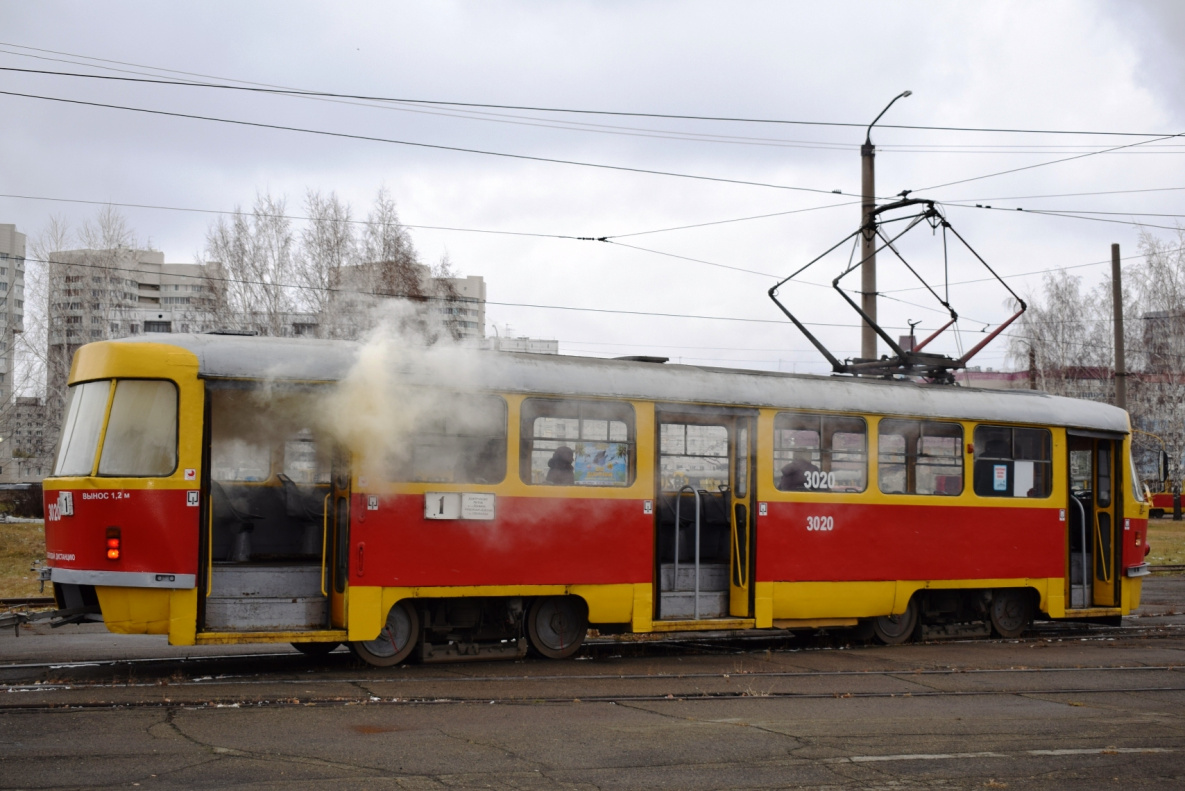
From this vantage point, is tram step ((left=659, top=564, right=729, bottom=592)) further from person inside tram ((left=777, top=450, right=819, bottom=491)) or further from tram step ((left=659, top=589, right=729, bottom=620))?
person inside tram ((left=777, top=450, right=819, bottom=491))

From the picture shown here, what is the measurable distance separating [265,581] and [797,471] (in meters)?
5.51

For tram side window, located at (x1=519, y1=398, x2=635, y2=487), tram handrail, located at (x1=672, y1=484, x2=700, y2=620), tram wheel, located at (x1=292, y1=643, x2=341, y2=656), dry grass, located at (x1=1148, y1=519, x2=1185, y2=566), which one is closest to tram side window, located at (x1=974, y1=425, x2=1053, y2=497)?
tram handrail, located at (x1=672, y1=484, x2=700, y2=620)

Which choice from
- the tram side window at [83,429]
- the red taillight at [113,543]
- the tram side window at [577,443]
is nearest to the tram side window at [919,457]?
the tram side window at [577,443]

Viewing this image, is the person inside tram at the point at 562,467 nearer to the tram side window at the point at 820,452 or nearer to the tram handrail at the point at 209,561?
the tram side window at the point at 820,452

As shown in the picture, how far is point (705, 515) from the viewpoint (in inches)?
479

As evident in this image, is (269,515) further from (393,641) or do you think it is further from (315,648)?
(393,641)

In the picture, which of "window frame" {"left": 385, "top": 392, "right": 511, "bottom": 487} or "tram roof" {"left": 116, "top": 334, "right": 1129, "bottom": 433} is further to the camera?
"window frame" {"left": 385, "top": 392, "right": 511, "bottom": 487}

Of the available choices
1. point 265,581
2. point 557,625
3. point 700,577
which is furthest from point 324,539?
point 700,577

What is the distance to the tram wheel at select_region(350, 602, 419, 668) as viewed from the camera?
34.3ft

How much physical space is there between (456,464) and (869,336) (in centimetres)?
859

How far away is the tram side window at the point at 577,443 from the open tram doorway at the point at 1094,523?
6.23 m

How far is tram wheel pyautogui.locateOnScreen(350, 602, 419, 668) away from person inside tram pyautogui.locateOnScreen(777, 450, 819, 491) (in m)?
4.05

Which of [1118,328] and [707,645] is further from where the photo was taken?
[1118,328]

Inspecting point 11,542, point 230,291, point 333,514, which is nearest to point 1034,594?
point 333,514
